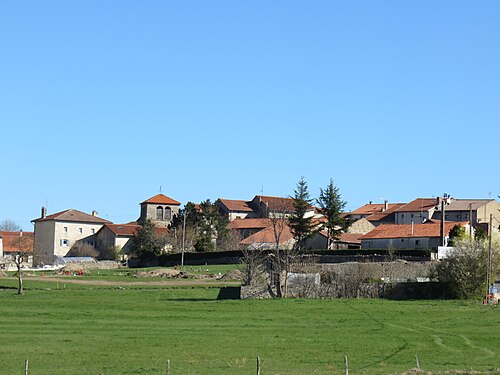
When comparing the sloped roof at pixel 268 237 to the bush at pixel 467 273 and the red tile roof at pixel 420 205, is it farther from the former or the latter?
the bush at pixel 467 273

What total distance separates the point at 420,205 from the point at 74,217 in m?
61.4

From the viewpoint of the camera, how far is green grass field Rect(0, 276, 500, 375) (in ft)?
126

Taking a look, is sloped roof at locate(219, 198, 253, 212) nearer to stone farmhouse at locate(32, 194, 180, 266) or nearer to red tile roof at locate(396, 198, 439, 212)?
stone farmhouse at locate(32, 194, 180, 266)

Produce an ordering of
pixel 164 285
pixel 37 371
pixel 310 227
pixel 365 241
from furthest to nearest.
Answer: pixel 310 227 → pixel 365 241 → pixel 164 285 → pixel 37 371

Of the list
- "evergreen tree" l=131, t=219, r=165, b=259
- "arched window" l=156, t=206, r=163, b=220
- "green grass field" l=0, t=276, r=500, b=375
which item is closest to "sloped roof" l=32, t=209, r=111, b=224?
"arched window" l=156, t=206, r=163, b=220

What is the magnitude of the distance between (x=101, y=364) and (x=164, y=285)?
5246cm

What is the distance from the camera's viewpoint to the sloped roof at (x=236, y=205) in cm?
18301

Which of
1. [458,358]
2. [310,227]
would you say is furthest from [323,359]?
[310,227]

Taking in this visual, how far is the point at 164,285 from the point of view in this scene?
90.7 m

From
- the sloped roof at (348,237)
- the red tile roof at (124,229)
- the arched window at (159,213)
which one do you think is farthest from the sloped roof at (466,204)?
the arched window at (159,213)

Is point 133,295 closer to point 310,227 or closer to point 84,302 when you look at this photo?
point 84,302

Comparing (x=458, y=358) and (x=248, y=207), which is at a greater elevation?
(x=248, y=207)

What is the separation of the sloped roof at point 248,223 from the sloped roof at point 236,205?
14919mm

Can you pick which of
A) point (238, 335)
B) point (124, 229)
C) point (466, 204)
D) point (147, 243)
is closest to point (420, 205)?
point (466, 204)
